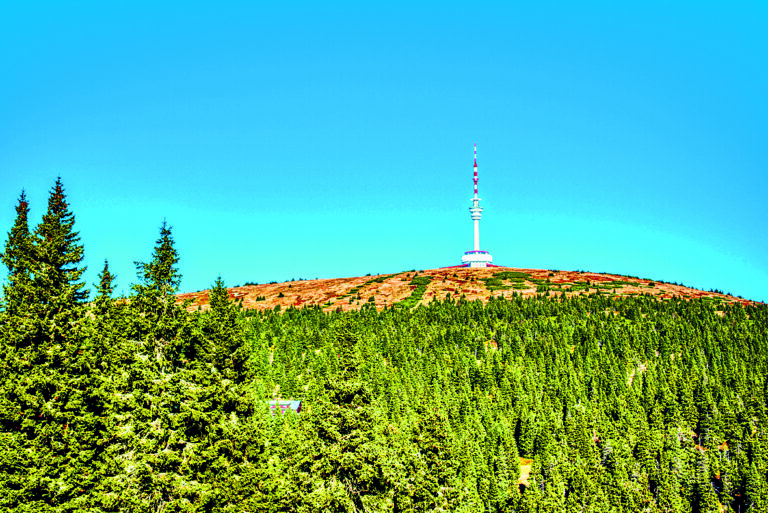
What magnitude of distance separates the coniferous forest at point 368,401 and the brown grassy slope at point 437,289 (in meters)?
11.0

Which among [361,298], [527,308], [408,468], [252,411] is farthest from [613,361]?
[252,411]

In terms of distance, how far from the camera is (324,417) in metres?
31.5

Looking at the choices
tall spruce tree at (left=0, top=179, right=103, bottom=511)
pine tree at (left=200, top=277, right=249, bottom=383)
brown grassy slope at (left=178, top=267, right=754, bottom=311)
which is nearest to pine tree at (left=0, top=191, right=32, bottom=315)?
tall spruce tree at (left=0, top=179, right=103, bottom=511)

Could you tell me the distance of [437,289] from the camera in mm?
165125

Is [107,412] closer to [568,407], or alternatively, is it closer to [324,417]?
[324,417]

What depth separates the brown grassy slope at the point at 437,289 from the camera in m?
159

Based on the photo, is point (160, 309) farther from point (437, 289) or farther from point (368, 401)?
point (437, 289)

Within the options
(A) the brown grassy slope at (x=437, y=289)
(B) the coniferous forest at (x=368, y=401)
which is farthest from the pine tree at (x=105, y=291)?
(A) the brown grassy slope at (x=437, y=289)

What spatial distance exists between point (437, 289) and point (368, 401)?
133227mm

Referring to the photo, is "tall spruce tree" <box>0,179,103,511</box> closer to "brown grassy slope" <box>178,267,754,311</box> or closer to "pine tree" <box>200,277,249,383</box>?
"pine tree" <box>200,277,249,383</box>

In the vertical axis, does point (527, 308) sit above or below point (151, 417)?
above

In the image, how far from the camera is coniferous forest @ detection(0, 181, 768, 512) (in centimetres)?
3005

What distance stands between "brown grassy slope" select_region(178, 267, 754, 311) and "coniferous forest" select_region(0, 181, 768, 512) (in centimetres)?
1095

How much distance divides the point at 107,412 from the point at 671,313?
443 ft
